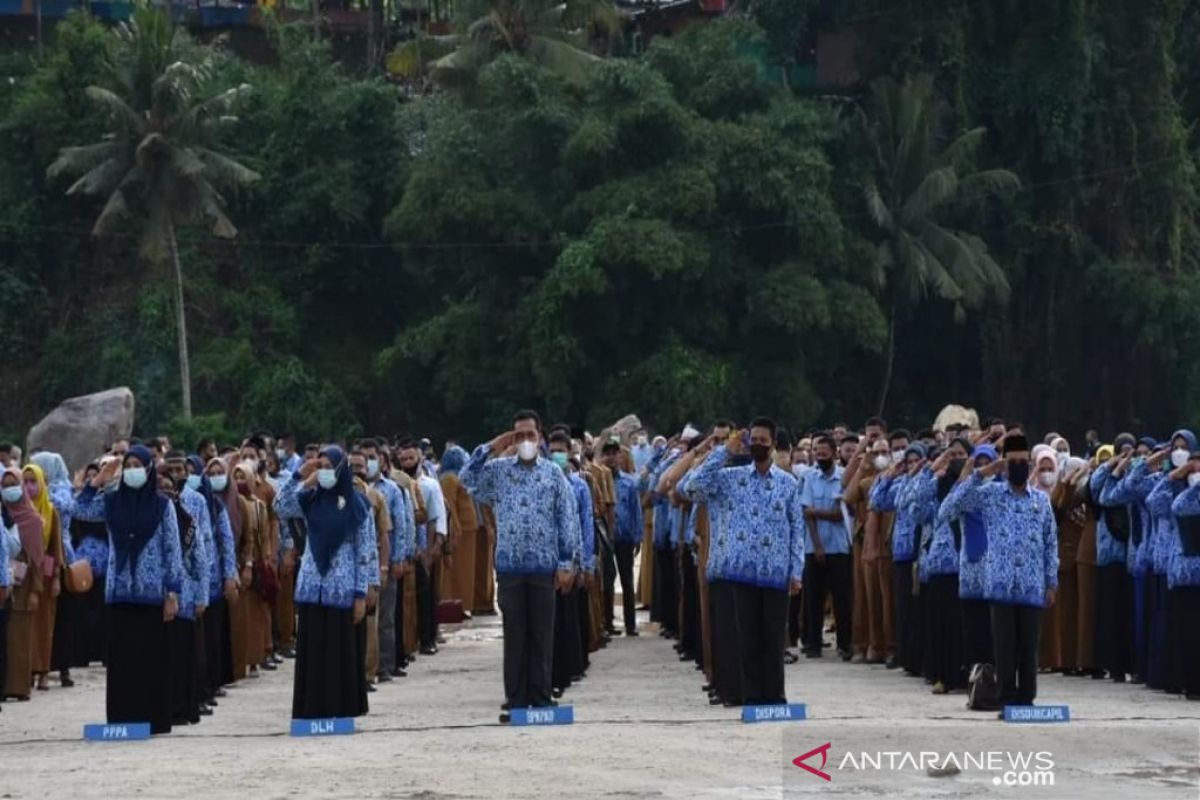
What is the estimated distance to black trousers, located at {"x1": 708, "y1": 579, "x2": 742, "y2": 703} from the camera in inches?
628

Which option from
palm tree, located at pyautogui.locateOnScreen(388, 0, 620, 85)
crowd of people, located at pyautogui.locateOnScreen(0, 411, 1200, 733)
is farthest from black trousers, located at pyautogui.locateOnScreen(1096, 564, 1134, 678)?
palm tree, located at pyautogui.locateOnScreen(388, 0, 620, 85)

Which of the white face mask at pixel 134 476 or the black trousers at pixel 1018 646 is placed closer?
the white face mask at pixel 134 476

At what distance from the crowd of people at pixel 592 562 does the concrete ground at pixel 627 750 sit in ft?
Answer: 1.49

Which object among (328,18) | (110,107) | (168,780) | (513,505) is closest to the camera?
(168,780)

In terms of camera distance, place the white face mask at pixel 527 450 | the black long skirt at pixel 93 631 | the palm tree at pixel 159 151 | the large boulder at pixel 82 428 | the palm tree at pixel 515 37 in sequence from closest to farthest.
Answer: the white face mask at pixel 527 450
the black long skirt at pixel 93 631
the large boulder at pixel 82 428
the palm tree at pixel 159 151
the palm tree at pixel 515 37

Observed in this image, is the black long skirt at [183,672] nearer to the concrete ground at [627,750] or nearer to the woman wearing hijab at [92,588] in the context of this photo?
the concrete ground at [627,750]

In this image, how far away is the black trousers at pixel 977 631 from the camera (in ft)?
54.4

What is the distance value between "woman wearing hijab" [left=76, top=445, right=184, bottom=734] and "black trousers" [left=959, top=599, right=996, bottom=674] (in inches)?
212

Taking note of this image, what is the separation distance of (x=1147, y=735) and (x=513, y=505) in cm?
420

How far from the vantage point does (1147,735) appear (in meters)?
14.5

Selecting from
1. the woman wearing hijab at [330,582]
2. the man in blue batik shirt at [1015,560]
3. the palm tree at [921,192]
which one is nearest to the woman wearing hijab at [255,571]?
the woman wearing hijab at [330,582]

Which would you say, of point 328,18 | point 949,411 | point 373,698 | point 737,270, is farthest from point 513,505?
point 328,18

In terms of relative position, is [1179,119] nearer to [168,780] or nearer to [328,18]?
[328,18]

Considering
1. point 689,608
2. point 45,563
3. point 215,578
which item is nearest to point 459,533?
point 689,608
